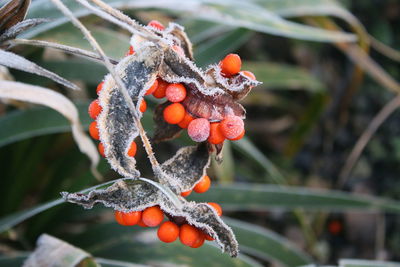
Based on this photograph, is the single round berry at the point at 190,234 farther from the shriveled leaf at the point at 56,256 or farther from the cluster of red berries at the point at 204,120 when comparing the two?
the shriveled leaf at the point at 56,256

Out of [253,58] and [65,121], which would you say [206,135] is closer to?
[65,121]

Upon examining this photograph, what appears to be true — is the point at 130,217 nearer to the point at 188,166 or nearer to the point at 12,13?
the point at 188,166

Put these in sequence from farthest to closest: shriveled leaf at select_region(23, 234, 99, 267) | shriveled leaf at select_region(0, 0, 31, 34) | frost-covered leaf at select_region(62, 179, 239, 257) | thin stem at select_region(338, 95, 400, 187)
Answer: thin stem at select_region(338, 95, 400, 187) → shriveled leaf at select_region(23, 234, 99, 267) → shriveled leaf at select_region(0, 0, 31, 34) → frost-covered leaf at select_region(62, 179, 239, 257)

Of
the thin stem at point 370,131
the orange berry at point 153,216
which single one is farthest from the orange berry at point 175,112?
the thin stem at point 370,131

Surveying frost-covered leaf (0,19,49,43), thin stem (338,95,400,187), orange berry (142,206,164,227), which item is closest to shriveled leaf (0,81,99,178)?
frost-covered leaf (0,19,49,43)

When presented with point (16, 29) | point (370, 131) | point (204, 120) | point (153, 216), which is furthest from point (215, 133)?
point (370, 131)

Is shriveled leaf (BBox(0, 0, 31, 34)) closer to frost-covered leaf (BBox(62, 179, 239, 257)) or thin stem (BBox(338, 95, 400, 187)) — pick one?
frost-covered leaf (BBox(62, 179, 239, 257))

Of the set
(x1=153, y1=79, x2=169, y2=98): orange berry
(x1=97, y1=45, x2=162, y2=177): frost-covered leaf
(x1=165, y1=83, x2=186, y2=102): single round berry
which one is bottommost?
(x1=97, y1=45, x2=162, y2=177): frost-covered leaf
